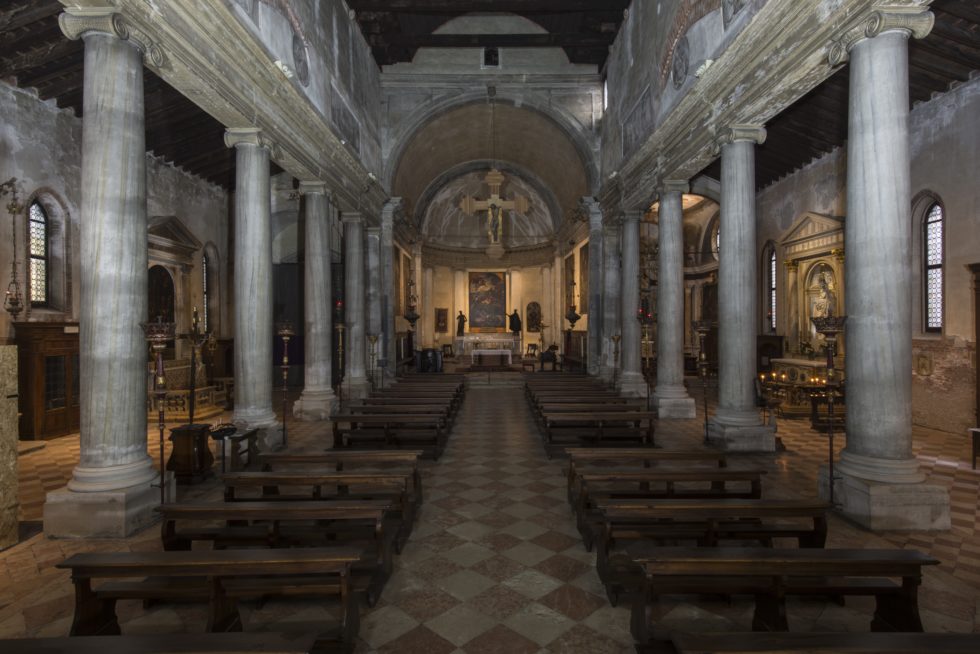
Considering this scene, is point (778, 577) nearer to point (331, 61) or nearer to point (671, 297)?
point (671, 297)

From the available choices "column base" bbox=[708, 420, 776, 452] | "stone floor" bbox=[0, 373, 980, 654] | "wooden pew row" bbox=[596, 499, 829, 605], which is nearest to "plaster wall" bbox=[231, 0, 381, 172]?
"stone floor" bbox=[0, 373, 980, 654]

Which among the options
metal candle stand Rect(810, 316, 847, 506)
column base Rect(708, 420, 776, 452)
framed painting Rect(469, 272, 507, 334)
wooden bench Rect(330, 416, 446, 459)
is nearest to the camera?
metal candle stand Rect(810, 316, 847, 506)

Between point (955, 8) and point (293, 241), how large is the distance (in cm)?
1694

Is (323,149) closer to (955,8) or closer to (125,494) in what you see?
(125,494)

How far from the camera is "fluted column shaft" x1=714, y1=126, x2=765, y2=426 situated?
8.00 m

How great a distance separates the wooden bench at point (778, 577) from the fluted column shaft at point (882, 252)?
2290mm


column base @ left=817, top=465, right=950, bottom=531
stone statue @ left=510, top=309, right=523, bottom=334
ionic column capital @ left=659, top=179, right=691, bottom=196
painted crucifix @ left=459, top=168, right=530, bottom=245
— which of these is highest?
painted crucifix @ left=459, top=168, right=530, bottom=245

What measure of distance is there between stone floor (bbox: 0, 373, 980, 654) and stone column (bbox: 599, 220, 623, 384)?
29.0ft

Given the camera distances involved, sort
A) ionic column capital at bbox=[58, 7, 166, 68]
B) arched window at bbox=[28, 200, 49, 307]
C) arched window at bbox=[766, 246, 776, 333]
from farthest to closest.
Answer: arched window at bbox=[766, 246, 776, 333]
arched window at bbox=[28, 200, 49, 307]
ionic column capital at bbox=[58, 7, 166, 68]

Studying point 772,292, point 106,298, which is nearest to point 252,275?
point 106,298

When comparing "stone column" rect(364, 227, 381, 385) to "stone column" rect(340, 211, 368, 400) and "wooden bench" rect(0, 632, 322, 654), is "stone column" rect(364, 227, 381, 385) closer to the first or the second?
"stone column" rect(340, 211, 368, 400)

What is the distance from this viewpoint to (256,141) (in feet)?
26.6

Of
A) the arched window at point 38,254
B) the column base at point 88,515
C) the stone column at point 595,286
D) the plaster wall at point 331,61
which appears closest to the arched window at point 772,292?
the stone column at point 595,286

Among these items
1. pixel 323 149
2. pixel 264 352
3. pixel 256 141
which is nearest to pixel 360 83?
pixel 323 149
